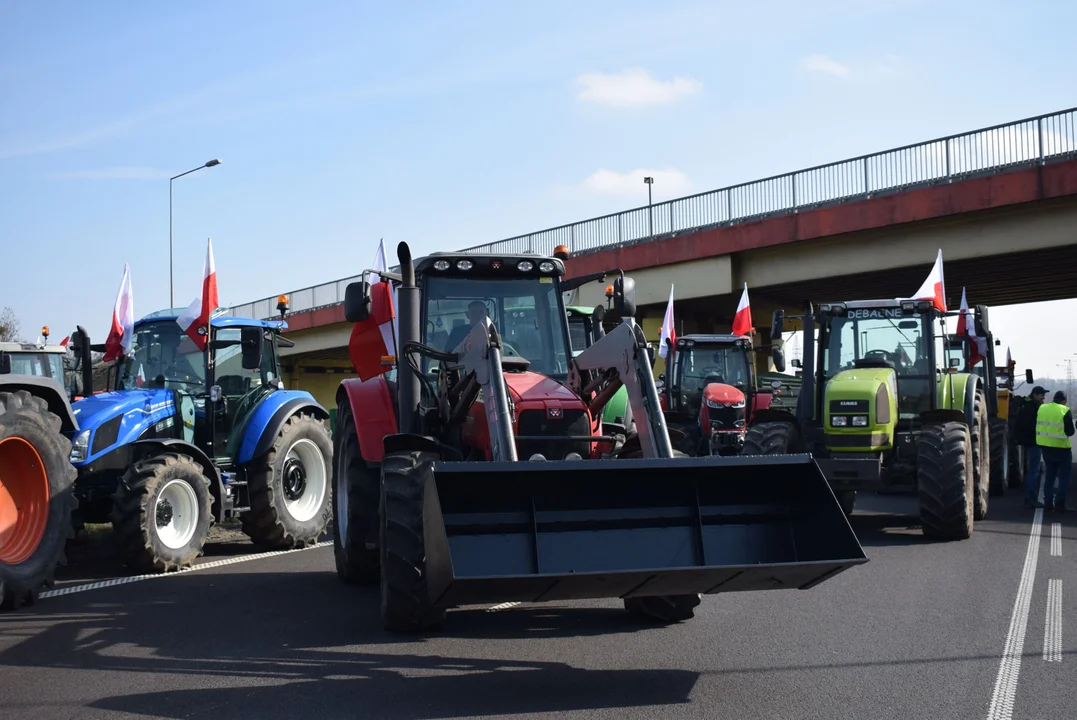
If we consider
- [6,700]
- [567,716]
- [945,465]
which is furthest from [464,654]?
[945,465]

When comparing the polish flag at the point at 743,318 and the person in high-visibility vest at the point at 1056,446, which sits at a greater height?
the polish flag at the point at 743,318

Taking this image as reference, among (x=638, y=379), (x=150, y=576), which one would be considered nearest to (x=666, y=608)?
(x=638, y=379)

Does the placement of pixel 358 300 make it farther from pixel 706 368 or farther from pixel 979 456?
pixel 706 368

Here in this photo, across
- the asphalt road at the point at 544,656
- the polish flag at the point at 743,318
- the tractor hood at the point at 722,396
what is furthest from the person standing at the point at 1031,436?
the asphalt road at the point at 544,656

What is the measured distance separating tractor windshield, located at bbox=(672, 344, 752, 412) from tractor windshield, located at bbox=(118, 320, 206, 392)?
38.0 ft

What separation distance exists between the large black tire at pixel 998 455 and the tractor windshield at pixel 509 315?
11.5 m

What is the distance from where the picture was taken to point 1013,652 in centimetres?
644

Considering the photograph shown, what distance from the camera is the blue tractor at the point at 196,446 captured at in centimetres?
959

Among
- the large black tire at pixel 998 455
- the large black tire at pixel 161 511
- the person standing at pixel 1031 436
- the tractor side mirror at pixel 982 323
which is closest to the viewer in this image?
the large black tire at pixel 161 511

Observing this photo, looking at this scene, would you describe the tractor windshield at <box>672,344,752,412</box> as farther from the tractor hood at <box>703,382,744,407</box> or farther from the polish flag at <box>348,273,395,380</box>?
the polish flag at <box>348,273,395,380</box>

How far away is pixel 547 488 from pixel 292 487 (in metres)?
6.28

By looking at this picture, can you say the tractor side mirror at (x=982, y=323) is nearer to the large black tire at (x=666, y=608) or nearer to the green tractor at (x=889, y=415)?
the green tractor at (x=889, y=415)

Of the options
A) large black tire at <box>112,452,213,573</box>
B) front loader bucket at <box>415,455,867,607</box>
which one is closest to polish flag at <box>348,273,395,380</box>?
large black tire at <box>112,452,213,573</box>

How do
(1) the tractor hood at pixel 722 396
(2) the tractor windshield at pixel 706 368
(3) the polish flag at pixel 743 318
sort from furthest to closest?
(3) the polish flag at pixel 743 318
(2) the tractor windshield at pixel 706 368
(1) the tractor hood at pixel 722 396
